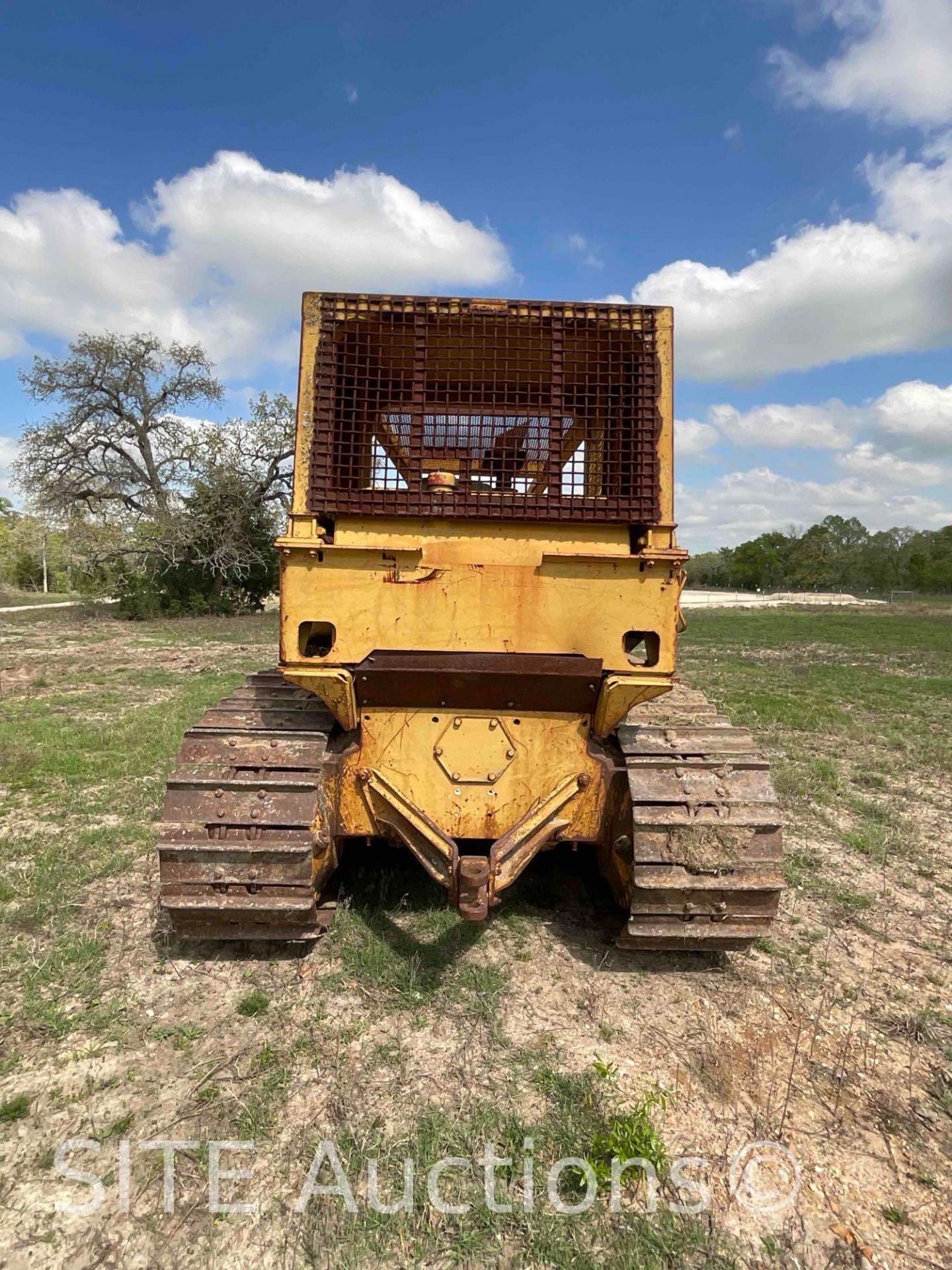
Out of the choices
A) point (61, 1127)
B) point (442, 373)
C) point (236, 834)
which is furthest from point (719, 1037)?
point (442, 373)

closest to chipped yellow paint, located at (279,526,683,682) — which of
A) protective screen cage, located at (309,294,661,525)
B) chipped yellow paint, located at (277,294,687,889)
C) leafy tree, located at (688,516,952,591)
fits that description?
chipped yellow paint, located at (277,294,687,889)

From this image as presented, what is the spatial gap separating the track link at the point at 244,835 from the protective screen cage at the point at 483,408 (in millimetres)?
1175

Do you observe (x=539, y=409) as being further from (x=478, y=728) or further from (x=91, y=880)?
(x=91, y=880)

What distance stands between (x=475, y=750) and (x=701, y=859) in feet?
3.70

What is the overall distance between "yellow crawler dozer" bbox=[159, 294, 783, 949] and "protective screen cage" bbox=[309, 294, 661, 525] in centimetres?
1

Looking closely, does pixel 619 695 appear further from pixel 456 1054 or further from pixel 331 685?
pixel 456 1054

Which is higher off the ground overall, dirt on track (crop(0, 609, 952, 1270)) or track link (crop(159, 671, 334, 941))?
track link (crop(159, 671, 334, 941))

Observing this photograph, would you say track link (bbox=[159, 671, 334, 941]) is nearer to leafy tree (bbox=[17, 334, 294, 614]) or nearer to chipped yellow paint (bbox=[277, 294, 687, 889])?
Answer: chipped yellow paint (bbox=[277, 294, 687, 889])

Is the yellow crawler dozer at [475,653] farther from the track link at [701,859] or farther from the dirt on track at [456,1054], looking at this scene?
the dirt on track at [456,1054]

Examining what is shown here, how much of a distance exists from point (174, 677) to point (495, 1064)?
1043cm

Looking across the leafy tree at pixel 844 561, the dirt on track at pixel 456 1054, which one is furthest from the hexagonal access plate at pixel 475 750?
the leafy tree at pixel 844 561

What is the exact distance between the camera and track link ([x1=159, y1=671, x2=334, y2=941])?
300cm

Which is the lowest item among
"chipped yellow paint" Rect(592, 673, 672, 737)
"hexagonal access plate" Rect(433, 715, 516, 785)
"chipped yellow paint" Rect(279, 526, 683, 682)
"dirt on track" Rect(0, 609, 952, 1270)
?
"dirt on track" Rect(0, 609, 952, 1270)

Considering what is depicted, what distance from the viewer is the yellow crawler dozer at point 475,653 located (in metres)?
3.07
